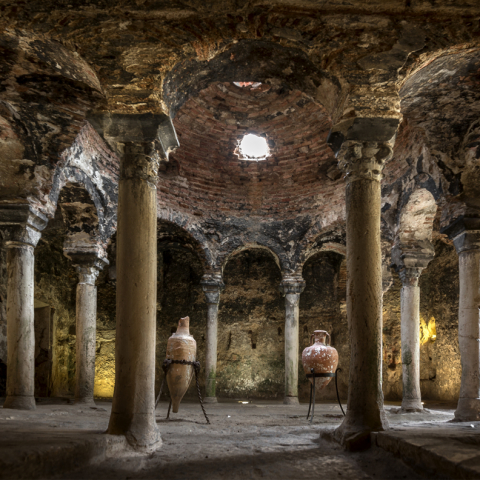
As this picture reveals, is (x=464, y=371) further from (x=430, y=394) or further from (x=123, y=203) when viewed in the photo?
(x=430, y=394)

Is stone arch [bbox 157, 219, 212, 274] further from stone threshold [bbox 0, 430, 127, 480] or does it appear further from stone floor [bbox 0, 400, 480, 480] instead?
stone threshold [bbox 0, 430, 127, 480]

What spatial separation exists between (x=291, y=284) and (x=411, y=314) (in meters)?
3.17

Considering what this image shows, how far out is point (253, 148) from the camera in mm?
12250

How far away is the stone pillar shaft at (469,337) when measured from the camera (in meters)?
6.52

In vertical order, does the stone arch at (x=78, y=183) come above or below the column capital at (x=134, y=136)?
above

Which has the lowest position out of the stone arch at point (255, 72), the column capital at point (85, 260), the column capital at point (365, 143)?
the column capital at point (85, 260)

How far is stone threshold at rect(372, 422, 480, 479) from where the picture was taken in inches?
109

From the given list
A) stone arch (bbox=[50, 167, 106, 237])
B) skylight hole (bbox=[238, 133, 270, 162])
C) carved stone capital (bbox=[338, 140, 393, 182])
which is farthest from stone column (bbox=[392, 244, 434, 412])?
stone arch (bbox=[50, 167, 106, 237])

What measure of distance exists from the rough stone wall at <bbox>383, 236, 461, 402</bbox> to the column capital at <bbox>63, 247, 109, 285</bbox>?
26.9 ft

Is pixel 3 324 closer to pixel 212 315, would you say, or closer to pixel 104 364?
pixel 104 364

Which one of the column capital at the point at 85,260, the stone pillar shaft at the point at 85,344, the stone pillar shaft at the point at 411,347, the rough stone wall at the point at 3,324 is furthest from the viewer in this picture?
the rough stone wall at the point at 3,324

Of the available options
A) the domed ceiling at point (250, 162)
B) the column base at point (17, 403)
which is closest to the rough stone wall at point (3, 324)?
the column base at point (17, 403)

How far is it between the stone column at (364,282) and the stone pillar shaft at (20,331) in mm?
4589

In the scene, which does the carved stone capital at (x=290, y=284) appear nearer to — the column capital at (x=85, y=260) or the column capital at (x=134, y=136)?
the column capital at (x=85, y=260)
